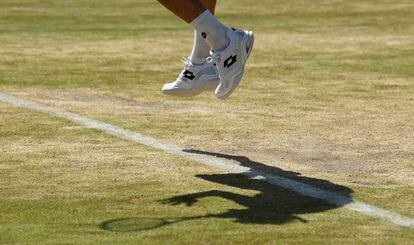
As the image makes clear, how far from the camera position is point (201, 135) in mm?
9477

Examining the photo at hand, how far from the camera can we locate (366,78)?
41.8 feet

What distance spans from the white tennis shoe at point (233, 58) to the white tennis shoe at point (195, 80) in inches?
18.4

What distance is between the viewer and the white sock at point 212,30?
8.56 m

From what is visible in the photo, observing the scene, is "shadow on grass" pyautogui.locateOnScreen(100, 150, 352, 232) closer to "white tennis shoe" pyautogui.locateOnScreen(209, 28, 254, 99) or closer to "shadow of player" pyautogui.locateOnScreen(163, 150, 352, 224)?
"shadow of player" pyautogui.locateOnScreen(163, 150, 352, 224)

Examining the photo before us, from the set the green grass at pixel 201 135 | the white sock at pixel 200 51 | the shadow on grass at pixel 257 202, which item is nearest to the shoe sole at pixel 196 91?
the white sock at pixel 200 51

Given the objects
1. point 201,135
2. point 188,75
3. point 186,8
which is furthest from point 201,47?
point 186,8

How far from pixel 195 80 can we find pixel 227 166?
1093 millimetres

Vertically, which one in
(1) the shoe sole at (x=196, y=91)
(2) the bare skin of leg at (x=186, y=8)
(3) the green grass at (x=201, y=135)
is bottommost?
(3) the green grass at (x=201, y=135)

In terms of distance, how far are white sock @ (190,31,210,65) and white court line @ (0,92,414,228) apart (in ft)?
2.34

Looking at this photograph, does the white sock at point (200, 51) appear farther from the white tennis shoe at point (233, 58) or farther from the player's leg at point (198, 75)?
the white tennis shoe at point (233, 58)

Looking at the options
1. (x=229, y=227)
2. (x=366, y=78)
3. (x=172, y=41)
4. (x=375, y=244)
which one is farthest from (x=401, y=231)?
(x=172, y=41)

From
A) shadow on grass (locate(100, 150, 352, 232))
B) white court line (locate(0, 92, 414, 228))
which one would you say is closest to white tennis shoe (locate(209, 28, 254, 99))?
white court line (locate(0, 92, 414, 228))

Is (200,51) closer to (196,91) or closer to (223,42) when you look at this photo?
(196,91)

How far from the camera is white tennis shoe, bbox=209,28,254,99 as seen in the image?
8602 mm
